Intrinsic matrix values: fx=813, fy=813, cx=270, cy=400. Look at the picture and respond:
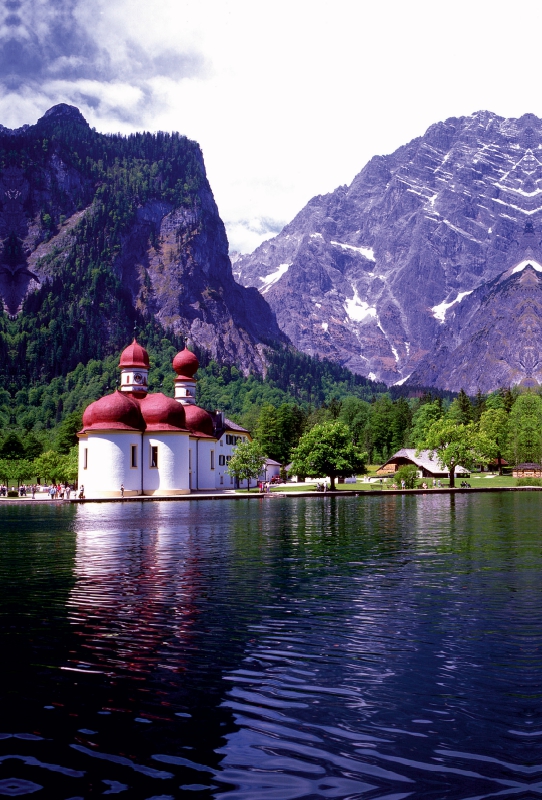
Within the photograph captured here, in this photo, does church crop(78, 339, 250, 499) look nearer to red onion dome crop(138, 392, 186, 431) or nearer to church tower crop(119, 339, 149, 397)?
red onion dome crop(138, 392, 186, 431)

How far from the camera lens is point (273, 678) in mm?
12547

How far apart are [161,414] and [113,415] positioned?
5447mm

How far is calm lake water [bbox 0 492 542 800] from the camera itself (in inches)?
352

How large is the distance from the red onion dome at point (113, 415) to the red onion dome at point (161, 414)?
147 centimetres

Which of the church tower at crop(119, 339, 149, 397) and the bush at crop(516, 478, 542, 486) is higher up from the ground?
the church tower at crop(119, 339, 149, 397)

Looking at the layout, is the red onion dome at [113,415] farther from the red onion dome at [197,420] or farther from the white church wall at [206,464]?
the white church wall at [206,464]

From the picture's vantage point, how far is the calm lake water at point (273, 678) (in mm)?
8953

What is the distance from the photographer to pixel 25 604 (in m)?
19.1

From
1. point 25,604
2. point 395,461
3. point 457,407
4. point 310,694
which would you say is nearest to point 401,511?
point 25,604

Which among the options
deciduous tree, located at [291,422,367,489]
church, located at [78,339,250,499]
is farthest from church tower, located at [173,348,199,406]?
deciduous tree, located at [291,422,367,489]

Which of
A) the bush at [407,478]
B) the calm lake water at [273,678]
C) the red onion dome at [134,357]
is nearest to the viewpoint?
the calm lake water at [273,678]

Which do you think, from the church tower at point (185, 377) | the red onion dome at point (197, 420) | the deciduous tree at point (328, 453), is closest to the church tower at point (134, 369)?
the red onion dome at point (197, 420)

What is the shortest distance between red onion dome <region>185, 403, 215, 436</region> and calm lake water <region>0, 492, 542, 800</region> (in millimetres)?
73355

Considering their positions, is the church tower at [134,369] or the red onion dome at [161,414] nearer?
the red onion dome at [161,414]
